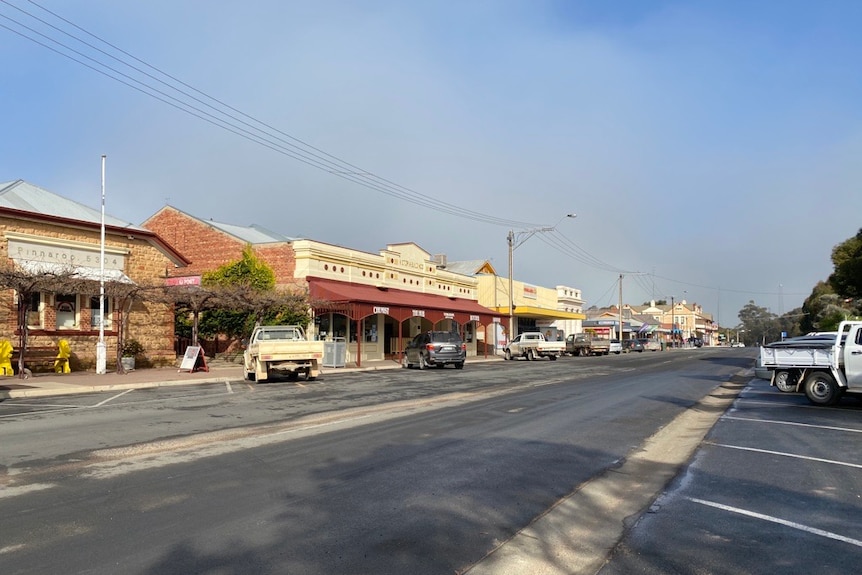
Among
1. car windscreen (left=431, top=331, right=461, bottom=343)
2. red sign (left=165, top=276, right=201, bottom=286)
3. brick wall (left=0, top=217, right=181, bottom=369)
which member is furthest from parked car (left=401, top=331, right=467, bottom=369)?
brick wall (left=0, top=217, right=181, bottom=369)

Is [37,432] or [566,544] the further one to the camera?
[37,432]

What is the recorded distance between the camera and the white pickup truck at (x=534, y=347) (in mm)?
44025

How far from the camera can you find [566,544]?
5.57m

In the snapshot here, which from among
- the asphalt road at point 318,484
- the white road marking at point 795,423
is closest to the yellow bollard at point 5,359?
the asphalt road at point 318,484

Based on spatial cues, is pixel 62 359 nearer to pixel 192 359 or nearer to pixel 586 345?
pixel 192 359

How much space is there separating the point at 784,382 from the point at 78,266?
2390 centimetres

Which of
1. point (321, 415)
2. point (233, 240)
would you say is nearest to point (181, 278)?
point (233, 240)

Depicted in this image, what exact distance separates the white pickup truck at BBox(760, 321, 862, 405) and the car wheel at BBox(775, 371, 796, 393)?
0.08ft

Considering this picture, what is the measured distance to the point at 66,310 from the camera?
25.2 metres

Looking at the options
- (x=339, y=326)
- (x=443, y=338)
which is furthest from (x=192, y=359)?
(x=443, y=338)

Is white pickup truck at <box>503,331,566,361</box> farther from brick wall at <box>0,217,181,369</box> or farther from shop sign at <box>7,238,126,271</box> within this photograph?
shop sign at <box>7,238,126,271</box>

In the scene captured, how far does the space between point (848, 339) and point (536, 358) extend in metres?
31.3

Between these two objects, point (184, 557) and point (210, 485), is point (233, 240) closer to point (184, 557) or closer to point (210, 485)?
point (210, 485)

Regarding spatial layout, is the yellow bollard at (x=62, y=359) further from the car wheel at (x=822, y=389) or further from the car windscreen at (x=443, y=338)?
the car wheel at (x=822, y=389)
